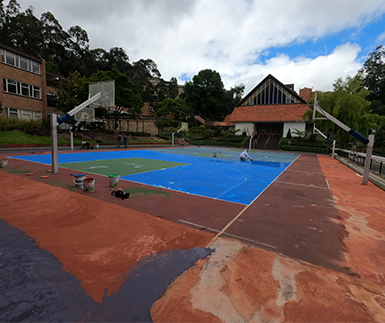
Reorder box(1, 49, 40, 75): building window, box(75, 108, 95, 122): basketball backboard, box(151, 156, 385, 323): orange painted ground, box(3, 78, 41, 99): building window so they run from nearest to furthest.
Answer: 1. box(151, 156, 385, 323): orange painted ground
2. box(75, 108, 95, 122): basketball backboard
3. box(1, 49, 40, 75): building window
4. box(3, 78, 41, 99): building window

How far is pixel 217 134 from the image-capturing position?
4559cm

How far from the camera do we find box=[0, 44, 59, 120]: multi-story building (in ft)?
80.7

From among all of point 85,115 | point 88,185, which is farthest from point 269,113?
point 88,185

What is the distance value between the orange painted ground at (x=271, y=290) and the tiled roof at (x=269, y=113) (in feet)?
131

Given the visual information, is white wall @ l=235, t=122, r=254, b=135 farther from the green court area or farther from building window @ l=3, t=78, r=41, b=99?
building window @ l=3, t=78, r=41, b=99

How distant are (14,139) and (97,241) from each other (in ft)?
74.7

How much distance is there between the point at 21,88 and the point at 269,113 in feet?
136

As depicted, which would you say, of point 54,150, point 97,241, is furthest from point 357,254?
point 54,150

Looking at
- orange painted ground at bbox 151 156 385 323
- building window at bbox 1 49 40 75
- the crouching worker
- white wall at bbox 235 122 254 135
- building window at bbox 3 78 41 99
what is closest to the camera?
orange painted ground at bbox 151 156 385 323

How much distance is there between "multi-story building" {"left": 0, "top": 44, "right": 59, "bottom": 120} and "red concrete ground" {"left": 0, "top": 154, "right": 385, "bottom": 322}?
86.0 feet

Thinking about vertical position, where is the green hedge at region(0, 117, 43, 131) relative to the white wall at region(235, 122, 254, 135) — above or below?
below

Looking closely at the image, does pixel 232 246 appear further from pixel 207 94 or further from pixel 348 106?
pixel 207 94

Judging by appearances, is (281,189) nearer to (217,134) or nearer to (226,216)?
(226,216)

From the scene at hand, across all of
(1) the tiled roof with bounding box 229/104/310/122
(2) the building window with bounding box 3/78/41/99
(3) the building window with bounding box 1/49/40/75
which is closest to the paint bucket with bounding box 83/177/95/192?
(2) the building window with bounding box 3/78/41/99
